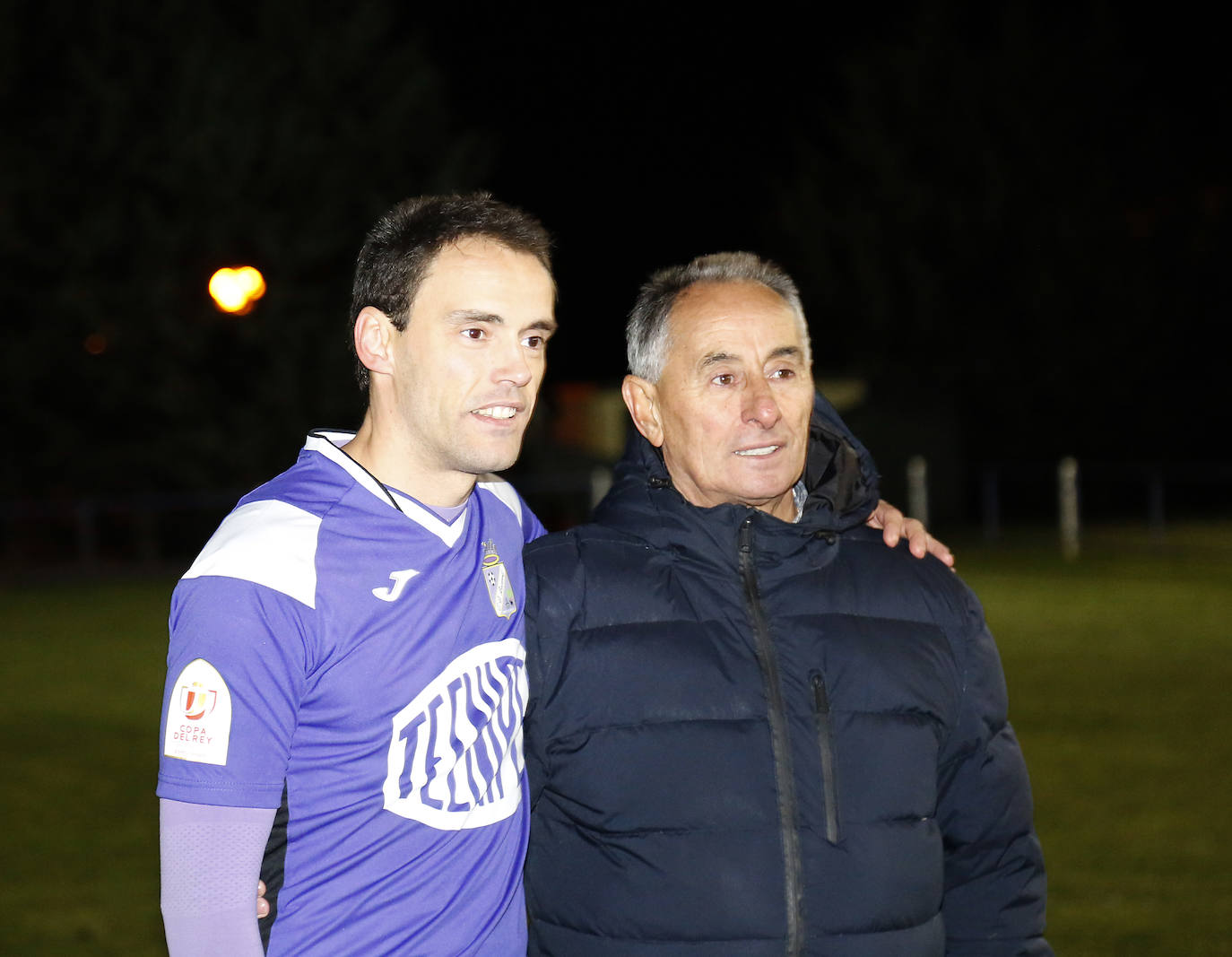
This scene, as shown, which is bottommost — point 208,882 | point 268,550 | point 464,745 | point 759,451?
point 208,882

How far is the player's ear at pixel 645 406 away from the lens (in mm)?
3016

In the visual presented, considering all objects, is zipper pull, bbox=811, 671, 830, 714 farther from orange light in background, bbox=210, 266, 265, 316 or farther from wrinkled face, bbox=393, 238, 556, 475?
orange light in background, bbox=210, 266, 265, 316

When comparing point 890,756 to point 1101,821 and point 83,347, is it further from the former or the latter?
point 83,347

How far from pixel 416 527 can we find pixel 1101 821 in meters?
5.41

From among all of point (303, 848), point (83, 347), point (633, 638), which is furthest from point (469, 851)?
point (83, 347)

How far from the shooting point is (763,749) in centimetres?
263

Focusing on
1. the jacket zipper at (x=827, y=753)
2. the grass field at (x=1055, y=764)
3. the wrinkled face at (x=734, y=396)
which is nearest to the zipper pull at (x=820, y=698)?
the jacket zipper at (x=827, y=753)

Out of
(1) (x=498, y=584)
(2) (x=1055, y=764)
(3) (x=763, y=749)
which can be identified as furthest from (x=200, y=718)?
(2) (x=1055, y=764)

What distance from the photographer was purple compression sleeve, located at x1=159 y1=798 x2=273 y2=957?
2.21 meters

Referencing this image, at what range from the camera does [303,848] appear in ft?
7.86

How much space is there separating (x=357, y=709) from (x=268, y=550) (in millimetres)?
310

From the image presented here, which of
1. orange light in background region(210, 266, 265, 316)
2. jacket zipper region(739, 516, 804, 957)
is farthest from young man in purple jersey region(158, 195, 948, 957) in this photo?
orange light in background region(210, 266, 265, 316)

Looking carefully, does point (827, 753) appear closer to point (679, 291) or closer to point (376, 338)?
point (679, 291)

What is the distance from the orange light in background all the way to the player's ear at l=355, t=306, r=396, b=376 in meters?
5.97
